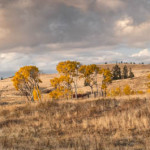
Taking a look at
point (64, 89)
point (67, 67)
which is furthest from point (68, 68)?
point (64, 89)

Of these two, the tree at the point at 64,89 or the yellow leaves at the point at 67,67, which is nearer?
the yellow leaves at the point at 67,67

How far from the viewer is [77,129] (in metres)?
8.62

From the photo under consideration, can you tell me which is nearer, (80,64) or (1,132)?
(1,132)

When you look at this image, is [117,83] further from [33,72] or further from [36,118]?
[36,118]

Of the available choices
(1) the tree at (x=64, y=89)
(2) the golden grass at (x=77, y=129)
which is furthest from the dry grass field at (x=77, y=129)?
(1) the tree at (x=64, y=89)

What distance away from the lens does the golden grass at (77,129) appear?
6305mm

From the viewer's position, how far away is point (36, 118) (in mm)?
11219

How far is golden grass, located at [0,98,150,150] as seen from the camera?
630cm

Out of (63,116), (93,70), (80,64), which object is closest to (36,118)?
(63,116)

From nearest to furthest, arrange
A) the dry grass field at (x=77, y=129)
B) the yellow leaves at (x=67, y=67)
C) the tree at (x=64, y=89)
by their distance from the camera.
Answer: the dry grass field at (x=77, y=129) < the yellow leaves at (x=67, y=67) < the tree at (x=64, y=89)

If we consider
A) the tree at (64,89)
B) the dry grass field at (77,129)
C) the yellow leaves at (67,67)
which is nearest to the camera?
the dry grass field at (77,129)

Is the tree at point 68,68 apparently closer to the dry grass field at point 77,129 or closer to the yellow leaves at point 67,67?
the yellow leaves at point 67,67

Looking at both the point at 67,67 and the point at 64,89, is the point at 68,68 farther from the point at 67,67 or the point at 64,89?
the point at 64,89

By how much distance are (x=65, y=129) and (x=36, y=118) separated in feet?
10.7
